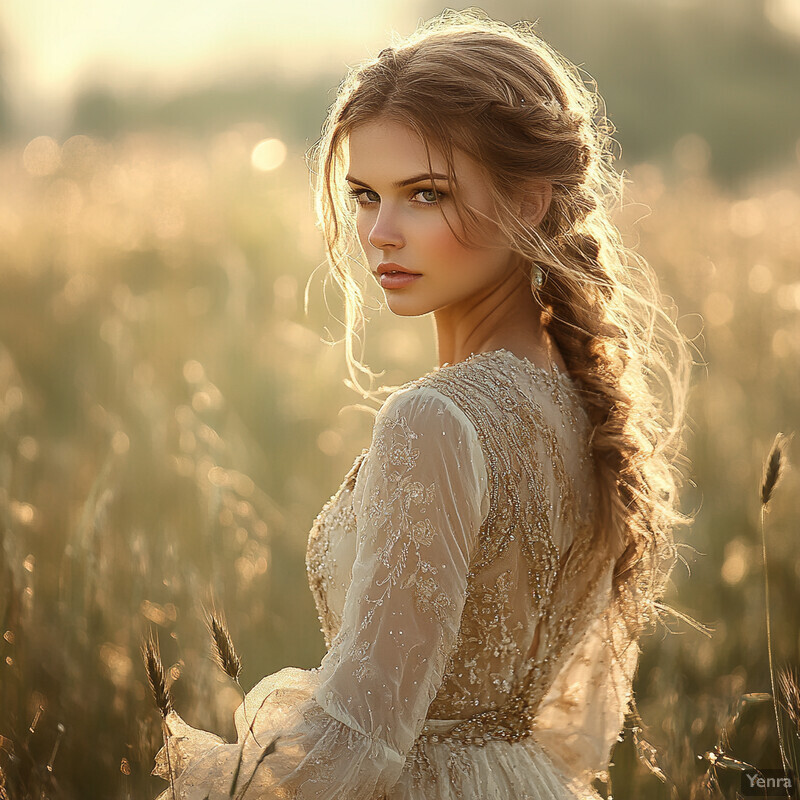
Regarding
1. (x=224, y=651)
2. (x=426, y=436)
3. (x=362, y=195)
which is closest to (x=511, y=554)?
(x=426, y=436)

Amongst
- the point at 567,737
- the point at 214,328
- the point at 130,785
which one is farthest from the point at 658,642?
the point at 214,328

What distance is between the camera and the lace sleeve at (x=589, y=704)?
1.85 m

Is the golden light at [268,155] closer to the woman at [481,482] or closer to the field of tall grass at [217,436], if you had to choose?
the field of tall grass at [217,436]

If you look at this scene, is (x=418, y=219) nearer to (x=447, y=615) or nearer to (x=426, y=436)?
(x=426, y=436)

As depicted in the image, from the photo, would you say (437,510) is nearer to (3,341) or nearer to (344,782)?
(344,782)

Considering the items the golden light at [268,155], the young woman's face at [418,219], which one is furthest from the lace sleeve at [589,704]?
the golden light at [268,155]

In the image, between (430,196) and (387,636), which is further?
(430,196)

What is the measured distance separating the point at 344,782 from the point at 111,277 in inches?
127

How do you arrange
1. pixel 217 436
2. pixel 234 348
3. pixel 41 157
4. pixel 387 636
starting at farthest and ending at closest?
pixel 41 157 → pixel 234 348 → pixel 217 436 → pixel 387 636

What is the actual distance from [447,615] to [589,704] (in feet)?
2.48

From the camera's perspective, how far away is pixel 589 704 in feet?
6.18

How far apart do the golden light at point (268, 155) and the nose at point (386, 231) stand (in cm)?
319

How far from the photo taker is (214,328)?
3893 millimetres

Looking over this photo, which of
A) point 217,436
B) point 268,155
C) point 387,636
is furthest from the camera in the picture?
point 268,155
